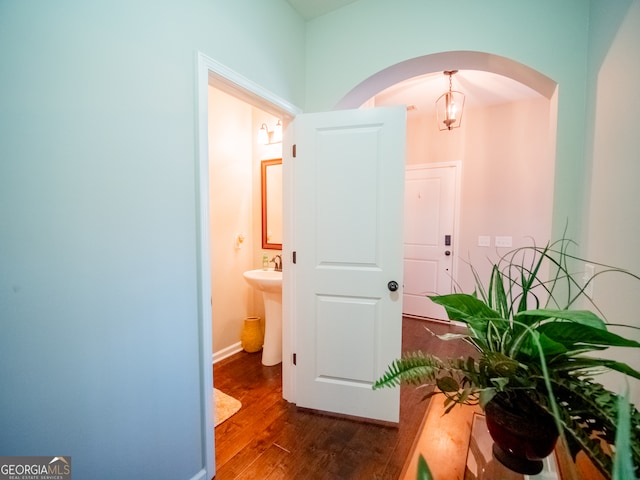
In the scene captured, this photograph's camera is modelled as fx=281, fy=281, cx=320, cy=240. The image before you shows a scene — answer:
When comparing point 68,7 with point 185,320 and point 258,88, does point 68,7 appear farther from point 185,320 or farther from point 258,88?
point 185,320

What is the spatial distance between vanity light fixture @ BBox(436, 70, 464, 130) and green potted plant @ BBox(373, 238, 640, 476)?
2371mm

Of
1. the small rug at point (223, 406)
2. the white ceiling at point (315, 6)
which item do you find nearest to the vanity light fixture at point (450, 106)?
the white ceiling at point (315, 6)

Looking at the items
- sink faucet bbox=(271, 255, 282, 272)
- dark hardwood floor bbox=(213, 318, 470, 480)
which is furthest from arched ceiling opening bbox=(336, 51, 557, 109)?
dark hardwood floor bbox=(213, 318, 470, 480)

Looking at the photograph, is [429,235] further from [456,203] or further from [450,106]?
[450,106]

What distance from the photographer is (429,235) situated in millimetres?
3818

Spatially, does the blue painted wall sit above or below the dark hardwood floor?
above

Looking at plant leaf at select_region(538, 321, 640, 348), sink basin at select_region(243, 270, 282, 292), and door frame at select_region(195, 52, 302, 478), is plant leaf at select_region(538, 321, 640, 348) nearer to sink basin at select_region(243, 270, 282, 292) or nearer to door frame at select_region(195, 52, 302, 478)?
door frame at select_region(195, 52, 302, 478)

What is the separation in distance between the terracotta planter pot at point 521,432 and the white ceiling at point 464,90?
2784 millimetres

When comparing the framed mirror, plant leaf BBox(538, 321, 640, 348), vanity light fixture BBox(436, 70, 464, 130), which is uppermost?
vanity light fixture BBox(436, 70, 464, 130)

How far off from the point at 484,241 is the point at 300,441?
9.94 feet

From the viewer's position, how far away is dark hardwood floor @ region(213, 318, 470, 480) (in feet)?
4.82

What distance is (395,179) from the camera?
1724 mm

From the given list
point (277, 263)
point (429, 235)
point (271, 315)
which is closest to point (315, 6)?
point (277, 263)

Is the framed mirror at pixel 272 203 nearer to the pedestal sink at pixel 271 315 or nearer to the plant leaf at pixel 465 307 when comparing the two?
the pedestal sink at pixel 271 315
